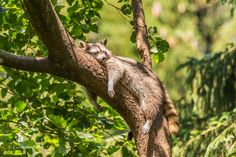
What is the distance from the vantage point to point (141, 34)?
13.5 ft

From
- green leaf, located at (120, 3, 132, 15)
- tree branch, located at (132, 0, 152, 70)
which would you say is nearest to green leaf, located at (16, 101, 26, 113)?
tree branch, located at (132, 0, 152, 70)

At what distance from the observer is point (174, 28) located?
14.4m

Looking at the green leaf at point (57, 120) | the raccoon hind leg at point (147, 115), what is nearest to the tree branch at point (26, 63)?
the green leaf at point (57, 120)

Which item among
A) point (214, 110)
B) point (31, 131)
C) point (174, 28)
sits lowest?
point (31, 131)

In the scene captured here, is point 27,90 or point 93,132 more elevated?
point 27,90

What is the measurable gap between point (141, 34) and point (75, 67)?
2.58 feet

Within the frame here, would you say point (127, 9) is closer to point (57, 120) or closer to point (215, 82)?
point (57, 120)

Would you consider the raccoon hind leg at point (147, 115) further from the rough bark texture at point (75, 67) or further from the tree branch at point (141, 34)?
the tree branch at point (141, 34)

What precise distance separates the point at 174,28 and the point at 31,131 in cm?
1089

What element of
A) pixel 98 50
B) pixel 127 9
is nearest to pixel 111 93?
pixel 127 9

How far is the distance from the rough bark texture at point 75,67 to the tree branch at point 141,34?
1.11 feet

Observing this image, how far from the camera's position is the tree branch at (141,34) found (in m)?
4.05

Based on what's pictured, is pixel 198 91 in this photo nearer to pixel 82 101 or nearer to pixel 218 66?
pixel 218 66

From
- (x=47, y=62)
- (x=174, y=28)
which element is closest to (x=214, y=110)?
(x=47, y=62)
